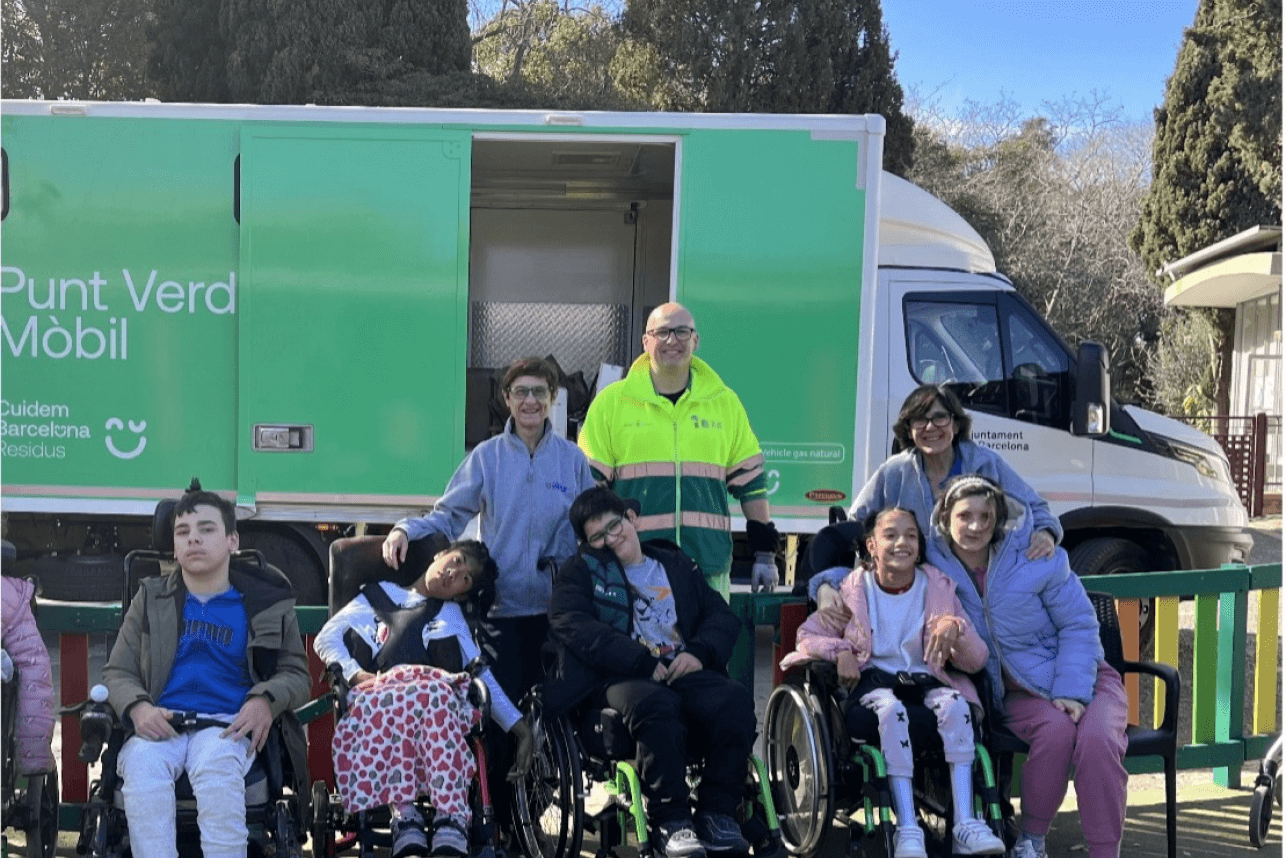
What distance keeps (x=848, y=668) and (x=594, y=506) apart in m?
0.94

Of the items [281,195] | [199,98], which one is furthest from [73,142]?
[199,98]

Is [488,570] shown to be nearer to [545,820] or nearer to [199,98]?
[545,820]

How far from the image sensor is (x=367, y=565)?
177 inches

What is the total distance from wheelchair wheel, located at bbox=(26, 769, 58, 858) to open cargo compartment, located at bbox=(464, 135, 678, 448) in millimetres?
4432

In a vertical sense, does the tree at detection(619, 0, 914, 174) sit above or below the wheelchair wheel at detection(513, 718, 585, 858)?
above

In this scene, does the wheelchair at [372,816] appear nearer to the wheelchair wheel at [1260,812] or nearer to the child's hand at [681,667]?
the child's hand at [681,667]

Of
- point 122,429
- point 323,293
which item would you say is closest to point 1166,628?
point 323,293

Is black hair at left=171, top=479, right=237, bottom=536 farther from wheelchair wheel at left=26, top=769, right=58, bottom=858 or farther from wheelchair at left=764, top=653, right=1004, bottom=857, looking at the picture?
wheelchair at left=764, top=653, right=1004, bottom=857

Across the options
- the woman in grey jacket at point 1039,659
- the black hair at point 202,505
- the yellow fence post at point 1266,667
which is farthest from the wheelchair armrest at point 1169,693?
the black hair at point 202,505

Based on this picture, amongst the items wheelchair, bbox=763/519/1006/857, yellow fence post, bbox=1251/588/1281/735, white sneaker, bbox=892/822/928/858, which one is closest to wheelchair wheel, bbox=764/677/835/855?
wheelchair, bbox=763/519/1006/857

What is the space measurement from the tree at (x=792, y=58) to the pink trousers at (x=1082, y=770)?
57.8 feet

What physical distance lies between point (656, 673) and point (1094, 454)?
165 inches

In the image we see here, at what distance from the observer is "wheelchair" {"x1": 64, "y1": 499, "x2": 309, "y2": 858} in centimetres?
364

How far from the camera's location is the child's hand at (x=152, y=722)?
3.70 meters
